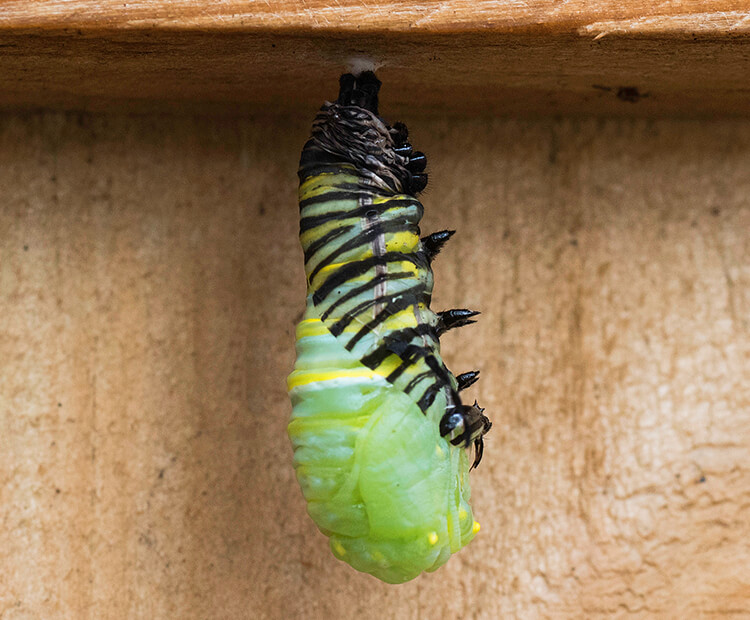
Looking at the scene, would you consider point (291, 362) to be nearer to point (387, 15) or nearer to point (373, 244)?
point (373, 244)

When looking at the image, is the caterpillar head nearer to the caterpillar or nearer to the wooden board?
the caterpillar

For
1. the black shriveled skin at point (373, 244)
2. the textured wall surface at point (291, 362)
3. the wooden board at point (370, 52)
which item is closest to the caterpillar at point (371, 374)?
the black shriveled skin at point (373, 244)

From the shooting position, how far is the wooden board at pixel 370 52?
2.61 feet

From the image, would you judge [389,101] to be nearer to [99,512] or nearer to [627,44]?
[627,44]

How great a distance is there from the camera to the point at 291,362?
1.21 meters

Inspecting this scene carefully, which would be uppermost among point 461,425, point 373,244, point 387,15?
point 387,15

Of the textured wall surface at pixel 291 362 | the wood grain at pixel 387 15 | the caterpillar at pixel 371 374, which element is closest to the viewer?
the wood grain at pixel 387 15

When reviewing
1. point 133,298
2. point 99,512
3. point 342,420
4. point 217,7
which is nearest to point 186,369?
point 133,298

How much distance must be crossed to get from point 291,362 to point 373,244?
0.32m

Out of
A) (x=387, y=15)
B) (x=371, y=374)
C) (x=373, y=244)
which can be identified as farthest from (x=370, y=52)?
(x=371, y=374)

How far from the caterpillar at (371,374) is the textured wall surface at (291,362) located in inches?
9.3

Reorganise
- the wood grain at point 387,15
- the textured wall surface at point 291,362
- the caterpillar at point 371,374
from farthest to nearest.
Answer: the textured wall surface at point 291,362 → the caterpillar at point 371,374 → the wood grain at point 387,15

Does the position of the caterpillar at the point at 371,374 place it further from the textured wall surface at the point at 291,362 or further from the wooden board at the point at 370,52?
the textured wall surface at the point at 291,362

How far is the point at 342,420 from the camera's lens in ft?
3.07
